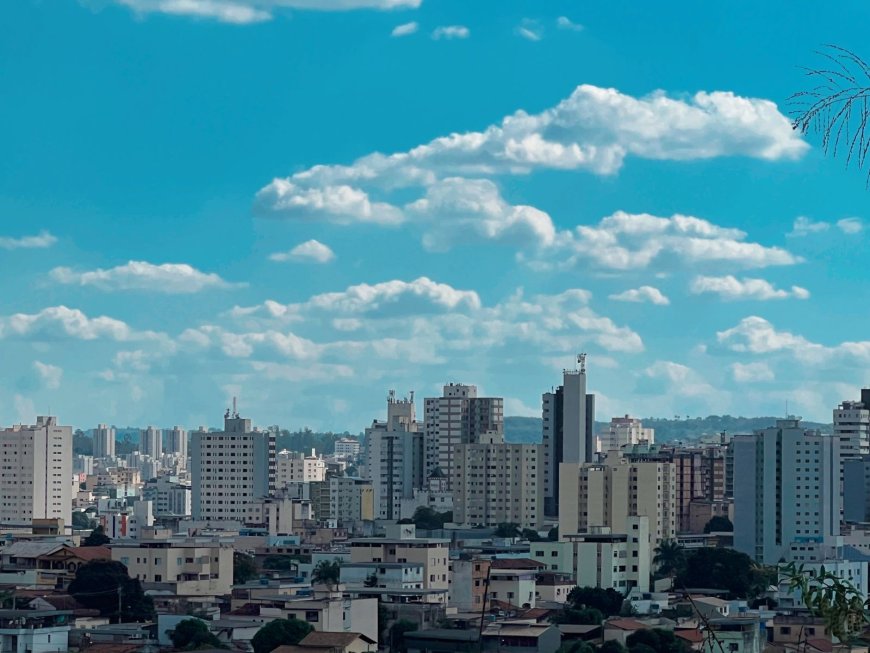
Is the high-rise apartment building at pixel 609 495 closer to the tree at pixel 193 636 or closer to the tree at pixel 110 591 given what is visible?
the tree at pixel 110 591

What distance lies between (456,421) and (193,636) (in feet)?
124

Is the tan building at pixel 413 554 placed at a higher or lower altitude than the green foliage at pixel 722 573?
higher

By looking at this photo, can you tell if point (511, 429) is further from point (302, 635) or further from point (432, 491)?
point (302, 635)

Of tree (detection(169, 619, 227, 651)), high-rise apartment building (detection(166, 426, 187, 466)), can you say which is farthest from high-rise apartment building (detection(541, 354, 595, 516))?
high-rise apartment building (detection(166, 426, 187, 466))

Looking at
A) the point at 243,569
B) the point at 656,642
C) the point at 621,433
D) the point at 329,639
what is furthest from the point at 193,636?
the point at 621,433

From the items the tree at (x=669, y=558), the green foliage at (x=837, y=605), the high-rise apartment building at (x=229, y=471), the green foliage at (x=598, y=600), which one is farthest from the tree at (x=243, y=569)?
the green foliage at (x=837, y=605)

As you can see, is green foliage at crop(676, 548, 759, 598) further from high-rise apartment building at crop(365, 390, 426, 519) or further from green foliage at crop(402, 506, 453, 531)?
high-rise apartment building at crop(365, 390, 426, 519)

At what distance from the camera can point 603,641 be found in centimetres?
1981

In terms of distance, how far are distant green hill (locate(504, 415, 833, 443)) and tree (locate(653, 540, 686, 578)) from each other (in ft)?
334

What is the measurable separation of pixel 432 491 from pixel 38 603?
29.4 meters

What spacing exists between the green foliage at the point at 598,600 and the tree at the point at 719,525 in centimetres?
1841

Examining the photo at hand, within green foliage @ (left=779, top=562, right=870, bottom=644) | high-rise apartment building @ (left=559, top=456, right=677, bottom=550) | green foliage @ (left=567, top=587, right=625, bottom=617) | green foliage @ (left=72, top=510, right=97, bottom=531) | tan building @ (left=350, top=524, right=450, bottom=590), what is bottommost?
green foliage @ (left=72, top=510, right=97, bottom=531)

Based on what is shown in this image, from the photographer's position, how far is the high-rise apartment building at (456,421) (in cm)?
5594

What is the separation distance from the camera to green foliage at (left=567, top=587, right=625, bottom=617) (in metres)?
25.3
